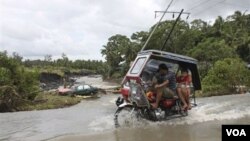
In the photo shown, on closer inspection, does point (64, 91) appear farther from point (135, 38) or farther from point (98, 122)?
point (135, 38)

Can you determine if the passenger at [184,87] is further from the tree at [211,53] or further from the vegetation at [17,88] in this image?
the tree at [211,53]

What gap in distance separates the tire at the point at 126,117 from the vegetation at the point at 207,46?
18505mm

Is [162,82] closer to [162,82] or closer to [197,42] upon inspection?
[162,82]

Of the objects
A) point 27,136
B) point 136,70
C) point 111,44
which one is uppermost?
point 111,44

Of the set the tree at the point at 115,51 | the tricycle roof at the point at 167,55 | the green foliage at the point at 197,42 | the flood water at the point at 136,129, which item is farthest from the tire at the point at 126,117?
the tree at the point at 115,51

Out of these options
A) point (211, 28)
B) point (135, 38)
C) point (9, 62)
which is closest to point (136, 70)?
point (9, 62)

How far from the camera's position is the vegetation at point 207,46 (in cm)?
3286

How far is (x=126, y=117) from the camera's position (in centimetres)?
1345

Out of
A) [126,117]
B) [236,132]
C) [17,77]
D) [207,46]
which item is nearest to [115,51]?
[207,46]

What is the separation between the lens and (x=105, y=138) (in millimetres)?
10703

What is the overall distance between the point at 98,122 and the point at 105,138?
344cm

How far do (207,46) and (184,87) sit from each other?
34686 mm

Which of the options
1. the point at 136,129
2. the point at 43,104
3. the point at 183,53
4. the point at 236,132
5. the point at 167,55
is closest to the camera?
the point at 236,132

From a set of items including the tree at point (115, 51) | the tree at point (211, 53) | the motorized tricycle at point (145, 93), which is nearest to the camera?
the motorized tricycle at point (145, 93)
